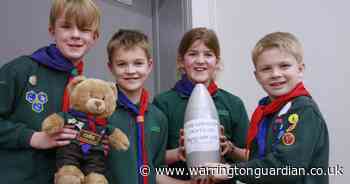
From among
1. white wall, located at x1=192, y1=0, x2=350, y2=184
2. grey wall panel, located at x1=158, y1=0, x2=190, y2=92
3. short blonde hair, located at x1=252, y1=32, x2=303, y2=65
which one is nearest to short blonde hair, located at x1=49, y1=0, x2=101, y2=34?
short blonde hair, located at x1=252, y1=32, x2=303, y2=65

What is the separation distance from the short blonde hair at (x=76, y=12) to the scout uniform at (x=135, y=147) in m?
0.23

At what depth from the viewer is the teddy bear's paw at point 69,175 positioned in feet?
3.18

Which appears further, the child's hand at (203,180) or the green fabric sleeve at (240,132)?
the green fabric sleeve at (240,132)

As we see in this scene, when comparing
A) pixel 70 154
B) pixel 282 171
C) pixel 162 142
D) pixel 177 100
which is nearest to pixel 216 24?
pixel 177 100

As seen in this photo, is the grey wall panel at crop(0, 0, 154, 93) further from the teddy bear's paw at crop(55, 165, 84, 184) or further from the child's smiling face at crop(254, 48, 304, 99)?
the child's smiling face at crop(254, 48, 304, 99)

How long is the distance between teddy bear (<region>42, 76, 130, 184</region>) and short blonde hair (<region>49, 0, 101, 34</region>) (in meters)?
0.18

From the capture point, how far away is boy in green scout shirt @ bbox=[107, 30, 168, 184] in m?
1.19

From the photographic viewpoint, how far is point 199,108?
4.05ft

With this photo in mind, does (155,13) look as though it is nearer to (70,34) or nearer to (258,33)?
(258,33)

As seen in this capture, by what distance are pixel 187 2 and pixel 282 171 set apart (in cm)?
123

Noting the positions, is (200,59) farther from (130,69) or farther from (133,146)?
(133,146)

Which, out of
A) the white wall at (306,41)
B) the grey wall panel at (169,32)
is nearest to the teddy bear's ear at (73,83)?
the grey wall panel at (169,32)

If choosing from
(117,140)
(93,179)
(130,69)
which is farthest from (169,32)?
(93,179)

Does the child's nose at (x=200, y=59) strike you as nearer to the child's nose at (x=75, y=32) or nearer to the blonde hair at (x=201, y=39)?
the blonde hair at (x=201, y=39)
